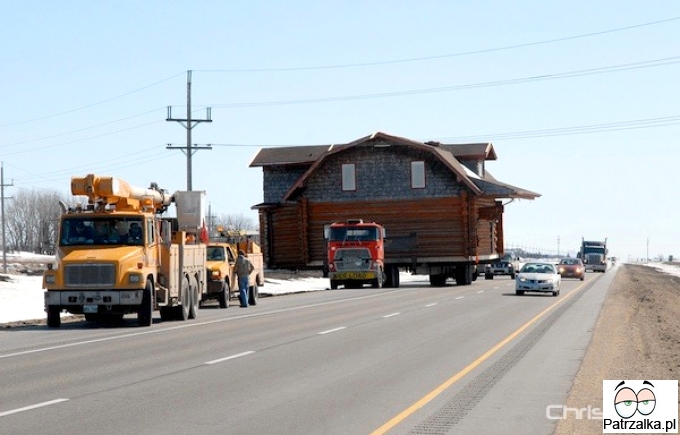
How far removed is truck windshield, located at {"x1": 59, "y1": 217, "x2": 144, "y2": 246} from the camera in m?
25.9

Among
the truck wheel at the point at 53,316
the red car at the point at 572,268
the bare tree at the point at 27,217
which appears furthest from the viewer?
the bare tree at the point at 27,217

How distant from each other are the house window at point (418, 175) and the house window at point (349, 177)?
3.77m

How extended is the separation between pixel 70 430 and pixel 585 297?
108ft

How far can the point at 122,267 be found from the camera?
2481cm

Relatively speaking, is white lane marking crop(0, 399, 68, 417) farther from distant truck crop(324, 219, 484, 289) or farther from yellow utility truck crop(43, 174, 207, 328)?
distant truck crop(324, 219, 484, 289)

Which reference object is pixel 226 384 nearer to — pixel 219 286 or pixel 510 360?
pixel 510 360

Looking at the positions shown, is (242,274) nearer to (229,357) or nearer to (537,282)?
(537,282)

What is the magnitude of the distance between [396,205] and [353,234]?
11.6 metres

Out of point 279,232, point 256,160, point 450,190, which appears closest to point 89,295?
point 450,190

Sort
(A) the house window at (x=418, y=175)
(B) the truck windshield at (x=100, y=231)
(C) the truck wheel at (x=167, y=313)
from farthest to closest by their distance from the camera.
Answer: (A) the house window at (x=418, y=175), (C) the truck wheel at (x=167, y=313), (B) the truck windshield at (x=100, y=231)

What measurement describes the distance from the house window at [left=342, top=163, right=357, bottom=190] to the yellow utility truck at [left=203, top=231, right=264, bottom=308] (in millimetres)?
26278

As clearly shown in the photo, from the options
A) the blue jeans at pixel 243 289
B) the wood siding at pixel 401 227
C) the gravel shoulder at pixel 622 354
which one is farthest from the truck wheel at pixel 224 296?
the wood siding at pixel 401 227

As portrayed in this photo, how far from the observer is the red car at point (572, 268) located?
Result: 223 ft

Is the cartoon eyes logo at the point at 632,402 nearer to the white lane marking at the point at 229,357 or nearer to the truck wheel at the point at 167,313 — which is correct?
the white lane marking at the point at 229,357
